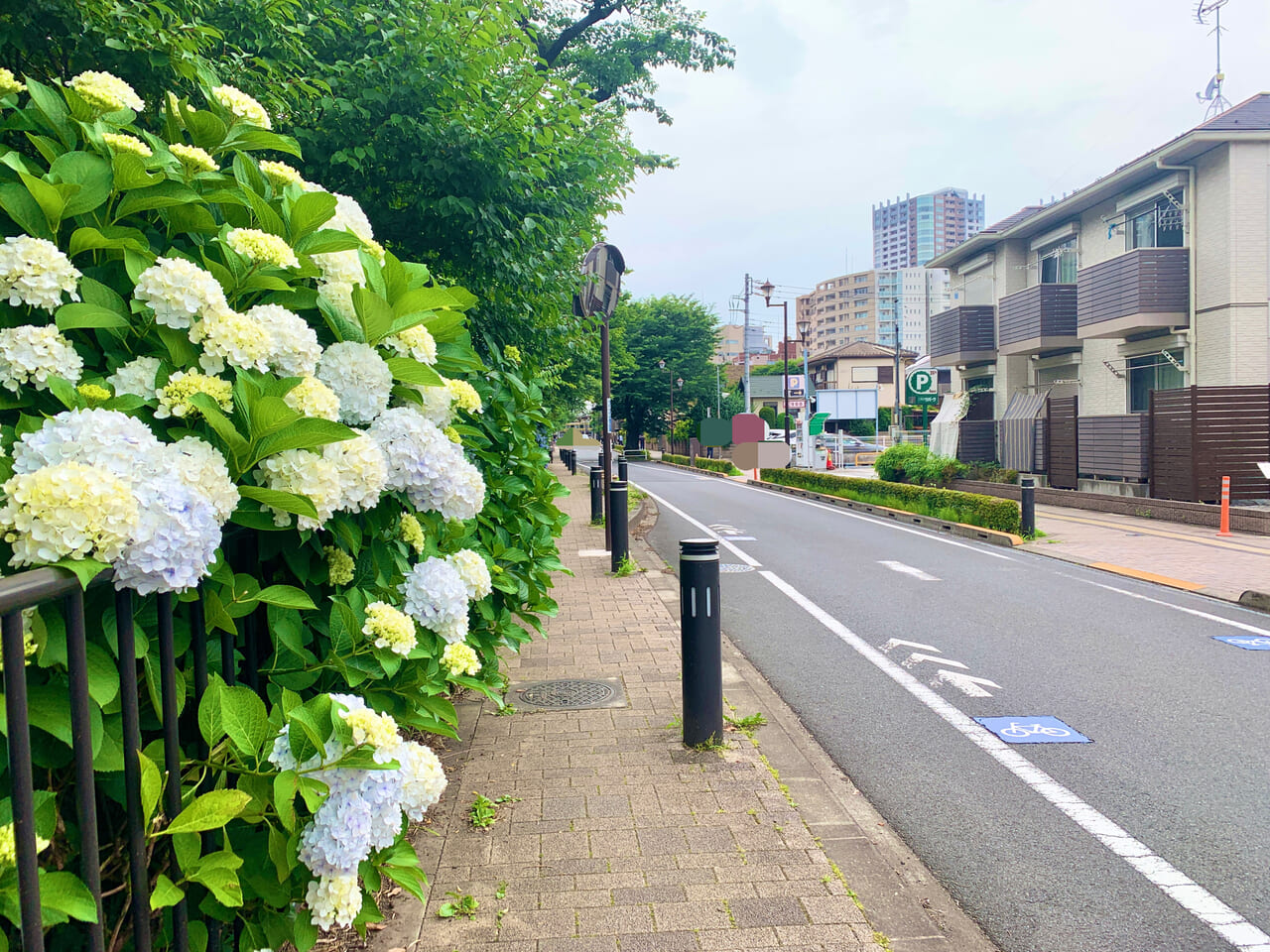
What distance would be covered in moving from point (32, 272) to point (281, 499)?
0.67m

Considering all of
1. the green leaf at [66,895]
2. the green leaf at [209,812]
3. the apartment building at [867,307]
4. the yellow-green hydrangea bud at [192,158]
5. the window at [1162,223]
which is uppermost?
the apartment building at [867,307]

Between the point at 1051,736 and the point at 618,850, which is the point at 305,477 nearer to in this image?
the point at 618,850

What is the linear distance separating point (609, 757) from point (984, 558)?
33.6ft

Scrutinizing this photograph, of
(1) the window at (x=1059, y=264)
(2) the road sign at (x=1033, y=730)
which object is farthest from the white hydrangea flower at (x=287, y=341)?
(1) the window at (x=1059, y=264)

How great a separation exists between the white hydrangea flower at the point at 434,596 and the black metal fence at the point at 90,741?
1.69ft

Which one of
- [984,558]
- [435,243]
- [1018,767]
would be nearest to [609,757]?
[1018,767]

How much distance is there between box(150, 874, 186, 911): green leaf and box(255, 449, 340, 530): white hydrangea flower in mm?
733

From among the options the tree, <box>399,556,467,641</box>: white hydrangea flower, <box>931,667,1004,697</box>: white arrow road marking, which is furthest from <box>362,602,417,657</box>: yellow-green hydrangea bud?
the tree

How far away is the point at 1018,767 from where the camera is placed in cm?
501

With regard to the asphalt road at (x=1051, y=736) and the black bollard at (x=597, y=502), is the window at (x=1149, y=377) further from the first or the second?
the black bollard at (x=597, y=502)

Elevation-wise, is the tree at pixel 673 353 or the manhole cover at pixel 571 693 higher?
the tree at pixel 673 353

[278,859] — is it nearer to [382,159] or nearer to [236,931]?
[236,931]

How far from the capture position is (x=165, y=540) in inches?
63.4

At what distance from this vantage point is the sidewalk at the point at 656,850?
3133 millimetres
